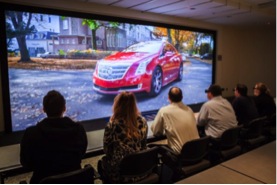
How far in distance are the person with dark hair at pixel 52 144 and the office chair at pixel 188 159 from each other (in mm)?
847

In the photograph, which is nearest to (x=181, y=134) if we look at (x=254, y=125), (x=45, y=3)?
(x=254, y=125)

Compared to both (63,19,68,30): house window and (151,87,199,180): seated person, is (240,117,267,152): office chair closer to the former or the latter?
(151,87,199,180): seated person

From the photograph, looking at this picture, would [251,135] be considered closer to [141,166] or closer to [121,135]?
[141,166]

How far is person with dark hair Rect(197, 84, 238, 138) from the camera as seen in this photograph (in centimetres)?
246

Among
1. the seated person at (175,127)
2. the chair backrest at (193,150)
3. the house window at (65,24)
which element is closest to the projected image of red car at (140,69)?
the house window at (65,24)

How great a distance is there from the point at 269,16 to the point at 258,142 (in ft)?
13.1

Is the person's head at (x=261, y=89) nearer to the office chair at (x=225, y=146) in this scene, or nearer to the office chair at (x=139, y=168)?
the office chair at (x=225, y=146)

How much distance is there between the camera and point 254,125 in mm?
2643

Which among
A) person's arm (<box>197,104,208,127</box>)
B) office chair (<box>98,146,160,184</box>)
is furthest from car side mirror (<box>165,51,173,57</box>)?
office chair (<box>98,146,160,184</box>)

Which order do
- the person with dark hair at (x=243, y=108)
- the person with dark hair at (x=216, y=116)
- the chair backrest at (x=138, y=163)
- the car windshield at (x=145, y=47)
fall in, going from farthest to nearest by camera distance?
the car windshield at (x=145, y=47), the person with dark hair at (x=243, y=108), the person with dark hair at (x=216, y=116), the chair backrest at (x=138, y=163)

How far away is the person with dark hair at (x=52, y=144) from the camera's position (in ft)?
4.74

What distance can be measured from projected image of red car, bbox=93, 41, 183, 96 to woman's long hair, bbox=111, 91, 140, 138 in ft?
8.82

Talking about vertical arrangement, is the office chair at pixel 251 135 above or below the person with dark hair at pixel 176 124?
below

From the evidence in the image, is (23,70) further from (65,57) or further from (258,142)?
(258,142)
